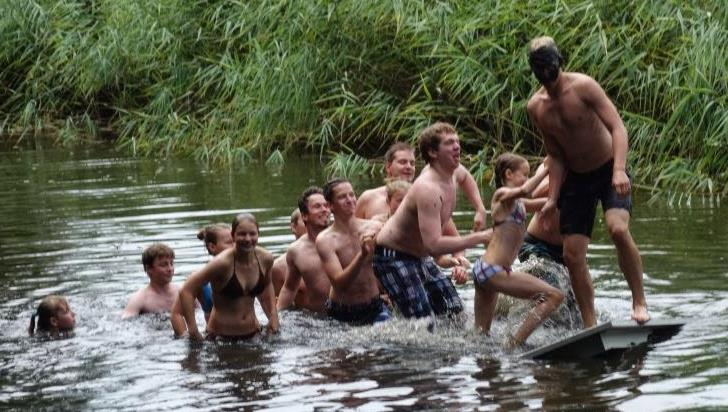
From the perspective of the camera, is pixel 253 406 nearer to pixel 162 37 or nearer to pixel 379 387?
pixel 379 387

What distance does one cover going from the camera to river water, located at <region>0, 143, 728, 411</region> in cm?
770

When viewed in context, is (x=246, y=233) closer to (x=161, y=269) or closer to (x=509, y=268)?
(x=161, y=269)

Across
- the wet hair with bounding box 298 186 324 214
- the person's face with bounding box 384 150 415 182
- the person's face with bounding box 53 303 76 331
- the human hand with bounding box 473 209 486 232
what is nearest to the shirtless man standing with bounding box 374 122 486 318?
the human hand with bounding box 473 209 486 232

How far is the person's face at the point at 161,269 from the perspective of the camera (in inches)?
409

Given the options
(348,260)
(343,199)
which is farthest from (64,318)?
(343,199)

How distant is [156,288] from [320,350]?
1.98 metres

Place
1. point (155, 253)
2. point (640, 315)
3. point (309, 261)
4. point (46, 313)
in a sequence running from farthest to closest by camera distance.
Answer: point (155, 253) → point (309, 261) → point (46, 313) → point (640, 315)

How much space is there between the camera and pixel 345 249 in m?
9.83

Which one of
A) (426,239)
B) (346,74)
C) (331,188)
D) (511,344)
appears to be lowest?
(511,344)

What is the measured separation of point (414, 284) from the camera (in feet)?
30.3

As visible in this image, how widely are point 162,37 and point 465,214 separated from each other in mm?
7852

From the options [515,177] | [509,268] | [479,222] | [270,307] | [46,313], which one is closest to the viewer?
[509,268]

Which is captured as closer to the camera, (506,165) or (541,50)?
(541,50)

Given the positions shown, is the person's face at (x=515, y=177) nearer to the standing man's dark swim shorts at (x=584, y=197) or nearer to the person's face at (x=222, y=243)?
the standing man's dark swim shorts at (x=584, y=197)
